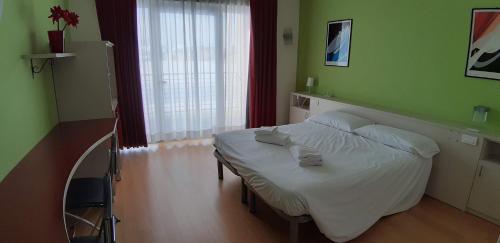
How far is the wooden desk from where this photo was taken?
3.80 feet

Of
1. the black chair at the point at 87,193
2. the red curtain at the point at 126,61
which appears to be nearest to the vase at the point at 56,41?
the black chair at the point at 87,193

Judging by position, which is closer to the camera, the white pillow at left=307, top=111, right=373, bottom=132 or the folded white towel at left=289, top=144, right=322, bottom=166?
the folded white towel at left=289, top=144, right=322, bottom=166

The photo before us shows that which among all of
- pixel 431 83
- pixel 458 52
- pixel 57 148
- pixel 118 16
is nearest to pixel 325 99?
pixel 431 83

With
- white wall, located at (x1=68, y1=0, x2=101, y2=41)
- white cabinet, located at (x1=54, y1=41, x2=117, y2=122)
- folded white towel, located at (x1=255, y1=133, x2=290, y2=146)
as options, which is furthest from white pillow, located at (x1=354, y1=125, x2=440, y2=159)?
white wall, located at (x1=68, y1=0, x2=101, y2=41)

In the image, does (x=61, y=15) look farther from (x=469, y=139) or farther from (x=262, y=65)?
(x=469, y=139)

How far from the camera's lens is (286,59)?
205 inches

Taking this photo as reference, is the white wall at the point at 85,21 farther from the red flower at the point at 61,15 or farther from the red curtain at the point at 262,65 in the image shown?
the red curtain at the point at 262,65

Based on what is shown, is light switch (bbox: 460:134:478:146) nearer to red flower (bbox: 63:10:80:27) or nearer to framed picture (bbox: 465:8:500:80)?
framed picture (bbox: 465:8:500:80)

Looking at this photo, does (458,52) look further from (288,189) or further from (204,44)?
(204,44)

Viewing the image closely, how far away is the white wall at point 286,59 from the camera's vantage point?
499cm

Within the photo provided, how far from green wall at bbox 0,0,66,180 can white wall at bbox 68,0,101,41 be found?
1139 millimetres

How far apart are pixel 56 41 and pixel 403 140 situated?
3.35m

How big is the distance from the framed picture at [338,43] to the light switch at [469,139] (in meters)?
1.99

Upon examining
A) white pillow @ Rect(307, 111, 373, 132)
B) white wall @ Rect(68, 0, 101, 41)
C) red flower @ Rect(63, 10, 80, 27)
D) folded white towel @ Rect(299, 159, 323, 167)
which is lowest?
folded white towel @ Rect(299, 159, 323, 167)
